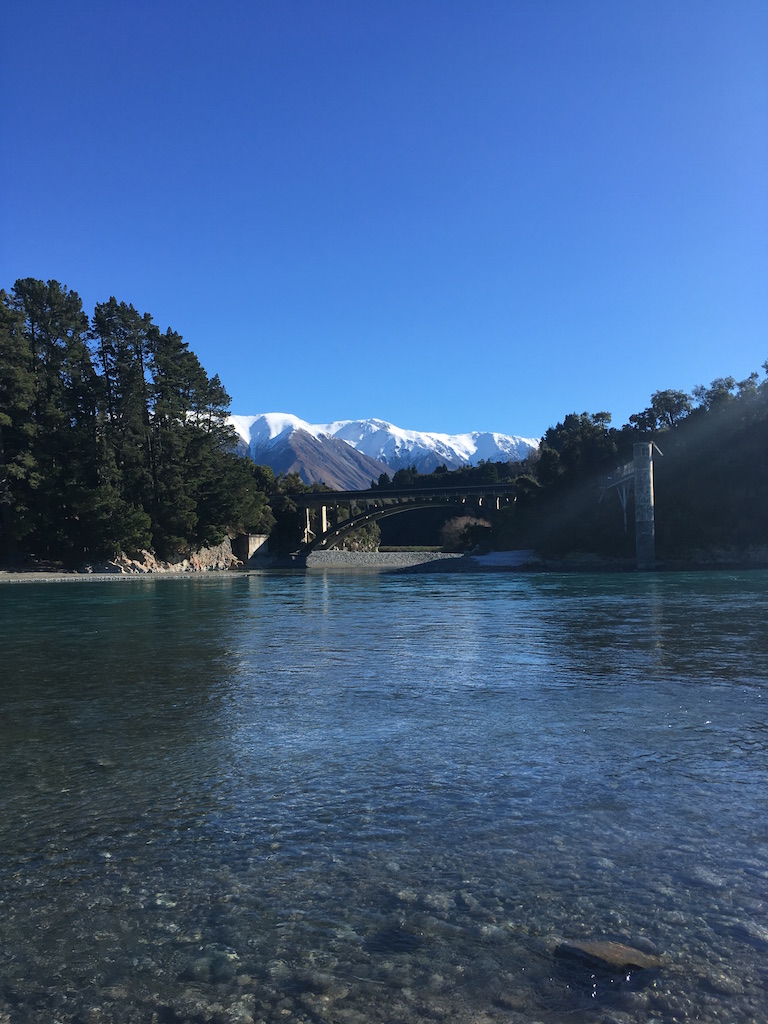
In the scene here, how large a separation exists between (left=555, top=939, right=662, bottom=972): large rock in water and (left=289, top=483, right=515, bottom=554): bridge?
82647 millimetres

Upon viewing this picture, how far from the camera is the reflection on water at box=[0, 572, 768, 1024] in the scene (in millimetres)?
3012

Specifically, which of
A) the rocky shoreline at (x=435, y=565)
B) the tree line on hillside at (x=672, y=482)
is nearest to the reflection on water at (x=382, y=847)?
the rocky shoreline at (x=435, y=565)

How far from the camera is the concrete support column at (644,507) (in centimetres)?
5812

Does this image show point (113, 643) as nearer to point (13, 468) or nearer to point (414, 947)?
point (414, 947)

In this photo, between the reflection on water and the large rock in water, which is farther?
the large rock in water

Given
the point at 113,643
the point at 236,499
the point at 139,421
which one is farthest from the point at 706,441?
the point at 113,643

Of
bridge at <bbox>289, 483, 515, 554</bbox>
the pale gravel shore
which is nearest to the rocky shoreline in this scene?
the pale gravel shore

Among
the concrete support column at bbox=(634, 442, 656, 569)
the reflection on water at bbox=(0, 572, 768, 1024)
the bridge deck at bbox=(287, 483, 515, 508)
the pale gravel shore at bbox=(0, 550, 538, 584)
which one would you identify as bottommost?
the pale gravel shore at bbox=(0, 550, 538, 584)

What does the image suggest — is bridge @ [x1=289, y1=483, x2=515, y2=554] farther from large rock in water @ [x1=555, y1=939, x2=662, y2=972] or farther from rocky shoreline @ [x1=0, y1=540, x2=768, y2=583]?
large rock in water @ [x1=555, y1=939, x2=662, y2=972]

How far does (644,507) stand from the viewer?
5853 centimetres

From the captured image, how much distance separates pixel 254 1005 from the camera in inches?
115

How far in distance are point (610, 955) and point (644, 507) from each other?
192ft

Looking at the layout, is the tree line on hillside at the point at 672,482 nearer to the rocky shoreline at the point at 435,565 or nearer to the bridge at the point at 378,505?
the rocky shoreline at the point at 435,565

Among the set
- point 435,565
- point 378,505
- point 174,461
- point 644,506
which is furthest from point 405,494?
point 644,506
